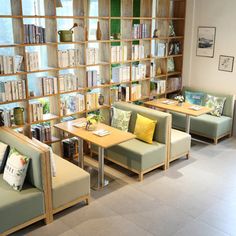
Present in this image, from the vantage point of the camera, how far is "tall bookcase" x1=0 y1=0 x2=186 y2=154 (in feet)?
15.5

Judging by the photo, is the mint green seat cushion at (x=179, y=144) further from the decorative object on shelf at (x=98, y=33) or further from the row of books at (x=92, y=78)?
the decorative object on shelf at (x=98, y=33)

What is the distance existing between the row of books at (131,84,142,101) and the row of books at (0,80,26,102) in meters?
2.24

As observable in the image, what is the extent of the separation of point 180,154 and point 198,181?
0.71 meters

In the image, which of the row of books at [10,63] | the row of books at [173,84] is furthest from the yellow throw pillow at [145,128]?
the row of books at [173,84]

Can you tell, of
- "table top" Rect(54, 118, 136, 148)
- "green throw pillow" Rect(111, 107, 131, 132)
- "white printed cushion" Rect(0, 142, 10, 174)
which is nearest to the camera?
"white printed cushion" Rect(0, 142, 10, 174)

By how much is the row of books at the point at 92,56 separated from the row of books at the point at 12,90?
119 centimetres

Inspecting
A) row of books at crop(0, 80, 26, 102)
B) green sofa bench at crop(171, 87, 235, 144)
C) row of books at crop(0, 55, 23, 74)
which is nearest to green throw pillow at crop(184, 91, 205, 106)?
green sofa bench at crop(171, 87, 235, 144)

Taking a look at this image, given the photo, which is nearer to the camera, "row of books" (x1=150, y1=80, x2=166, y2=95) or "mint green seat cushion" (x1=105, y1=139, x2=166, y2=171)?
"mint green seat cushion" (x1=105, y1=139, x2=166, y2=171)

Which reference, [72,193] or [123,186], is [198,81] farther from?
[72,193]

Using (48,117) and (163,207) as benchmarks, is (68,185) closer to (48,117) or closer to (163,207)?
(163,207)

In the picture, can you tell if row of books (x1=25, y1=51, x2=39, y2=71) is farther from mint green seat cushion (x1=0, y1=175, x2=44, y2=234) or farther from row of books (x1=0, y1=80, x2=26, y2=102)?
mint green seat cushion (x1=0, y1=175, x2=44, y2=234)

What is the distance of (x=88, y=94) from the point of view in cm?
545

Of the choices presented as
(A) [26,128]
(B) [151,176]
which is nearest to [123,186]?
(B) [151,176]

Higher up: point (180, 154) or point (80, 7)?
point (80, 7)
